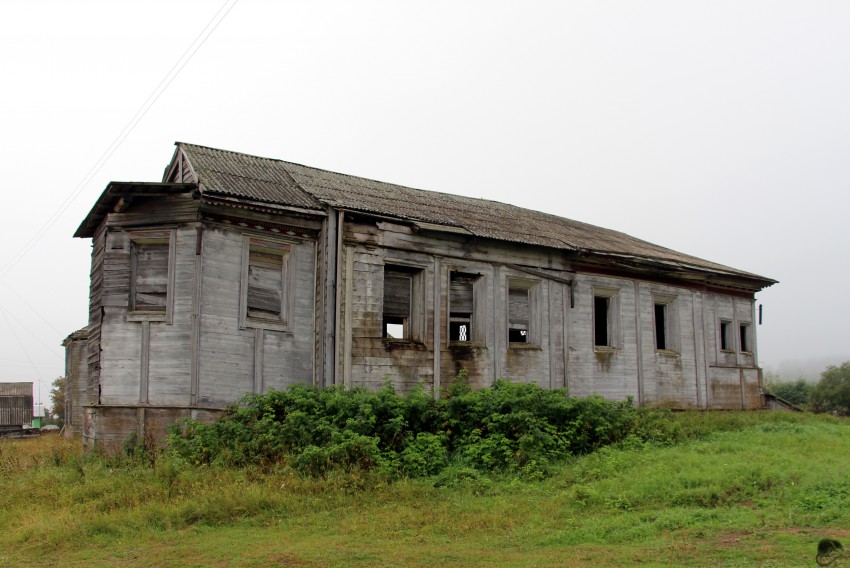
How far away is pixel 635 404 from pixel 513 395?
6783mm

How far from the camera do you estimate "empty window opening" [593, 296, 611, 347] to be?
1947cm

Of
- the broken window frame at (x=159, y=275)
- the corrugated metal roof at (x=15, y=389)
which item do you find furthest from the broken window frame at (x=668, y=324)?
the corrugated metal roof at (x=15, y=389)

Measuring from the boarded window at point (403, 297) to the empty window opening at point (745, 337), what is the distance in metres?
13.0

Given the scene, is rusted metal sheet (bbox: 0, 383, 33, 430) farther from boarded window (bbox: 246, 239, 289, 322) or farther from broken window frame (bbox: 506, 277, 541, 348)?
broken window frame (bbox: 506, 277, 541, 348)

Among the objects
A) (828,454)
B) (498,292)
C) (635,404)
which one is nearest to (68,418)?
(498,292)

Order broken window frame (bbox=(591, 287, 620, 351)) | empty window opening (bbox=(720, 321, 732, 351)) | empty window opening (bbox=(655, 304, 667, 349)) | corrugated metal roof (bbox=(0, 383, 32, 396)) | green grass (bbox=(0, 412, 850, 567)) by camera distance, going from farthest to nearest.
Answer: corrugated metal roof (bbox=(0, 383, 32, 396)), empty window opening (bbox=(720, 321, 732, 351)), empty window opening (bbox=(655, 304, 667, 349)), broken window frame (bbox=(591, 287, 620, 351)), green grass (bbox=(0, 412, 850, 567))

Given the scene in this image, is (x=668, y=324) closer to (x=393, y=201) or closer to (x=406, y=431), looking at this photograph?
(x=393, y=201)

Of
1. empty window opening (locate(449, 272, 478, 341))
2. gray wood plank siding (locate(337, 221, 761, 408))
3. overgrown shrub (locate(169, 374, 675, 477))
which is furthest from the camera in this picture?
empty window opening (locate(449, 272, 478, 341))

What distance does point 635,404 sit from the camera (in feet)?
62.7

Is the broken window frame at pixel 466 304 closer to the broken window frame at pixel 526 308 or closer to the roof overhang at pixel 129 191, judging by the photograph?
the broken window frame at pixel 526 308

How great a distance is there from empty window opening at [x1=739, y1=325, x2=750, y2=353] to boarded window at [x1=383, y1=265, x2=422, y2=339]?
12972 millimetres

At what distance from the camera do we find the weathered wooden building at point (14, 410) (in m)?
38.7

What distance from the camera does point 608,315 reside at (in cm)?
1955

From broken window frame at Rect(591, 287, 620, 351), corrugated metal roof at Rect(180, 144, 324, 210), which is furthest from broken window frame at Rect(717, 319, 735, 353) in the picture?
corrugated metal roof at Rect(180, 144, 324, 210)
